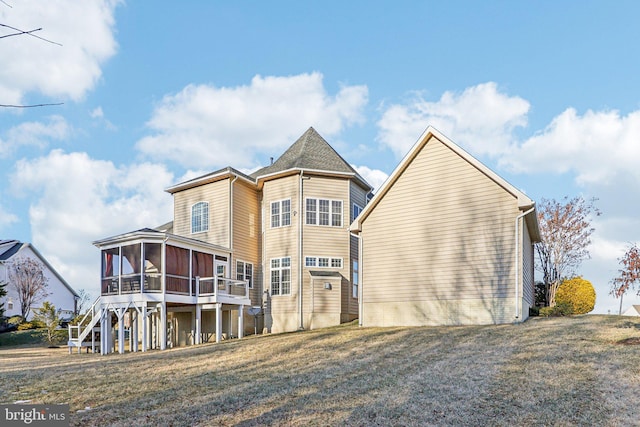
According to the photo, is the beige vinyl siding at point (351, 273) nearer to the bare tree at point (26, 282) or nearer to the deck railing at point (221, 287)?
the deck railing at point (221, 287)

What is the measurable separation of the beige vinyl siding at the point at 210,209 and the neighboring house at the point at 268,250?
48 millimetres

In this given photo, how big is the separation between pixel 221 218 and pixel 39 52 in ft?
63.8

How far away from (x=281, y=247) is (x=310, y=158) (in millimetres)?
4437

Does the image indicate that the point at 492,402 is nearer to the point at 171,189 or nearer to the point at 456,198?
the point at 456,198

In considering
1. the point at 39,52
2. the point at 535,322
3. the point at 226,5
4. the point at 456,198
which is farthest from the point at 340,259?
the point at 39,52

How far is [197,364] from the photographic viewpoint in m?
14.1

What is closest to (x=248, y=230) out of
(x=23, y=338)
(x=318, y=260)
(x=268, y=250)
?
(x=268, y=250)

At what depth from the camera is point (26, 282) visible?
37.9 meters

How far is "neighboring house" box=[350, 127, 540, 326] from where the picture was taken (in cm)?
1786

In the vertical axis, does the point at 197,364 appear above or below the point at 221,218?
below

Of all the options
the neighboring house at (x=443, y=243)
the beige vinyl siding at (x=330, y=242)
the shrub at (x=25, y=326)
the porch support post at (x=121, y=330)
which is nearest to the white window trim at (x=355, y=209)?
the beige vinyl siding at (x=330, y=242)

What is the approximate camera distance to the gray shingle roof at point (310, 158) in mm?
24359

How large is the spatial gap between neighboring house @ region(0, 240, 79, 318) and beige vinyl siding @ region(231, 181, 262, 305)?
1886cm

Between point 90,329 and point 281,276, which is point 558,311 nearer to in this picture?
point 281,276
